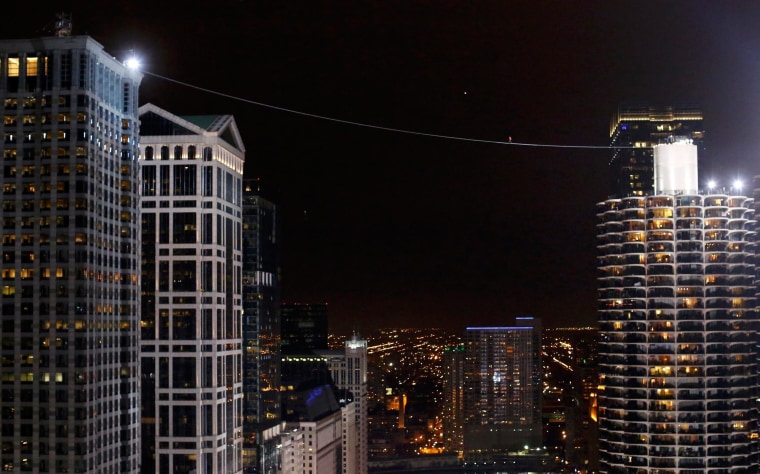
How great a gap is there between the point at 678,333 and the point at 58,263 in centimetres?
5566

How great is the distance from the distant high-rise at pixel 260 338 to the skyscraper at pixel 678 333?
A: 174 feet

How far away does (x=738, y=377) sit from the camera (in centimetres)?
11094

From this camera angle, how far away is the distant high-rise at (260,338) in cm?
A: 15212

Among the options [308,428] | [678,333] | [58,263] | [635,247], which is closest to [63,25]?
[58,263]

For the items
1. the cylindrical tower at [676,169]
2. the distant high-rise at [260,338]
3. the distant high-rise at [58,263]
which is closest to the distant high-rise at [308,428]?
the distant high-rise at [260,338]

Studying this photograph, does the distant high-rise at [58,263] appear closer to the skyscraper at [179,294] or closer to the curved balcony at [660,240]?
the skyscraper at [179,294]

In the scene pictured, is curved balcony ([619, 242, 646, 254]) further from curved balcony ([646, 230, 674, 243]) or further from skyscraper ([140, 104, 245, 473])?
skyscraper ([140, 104, 245, 473])

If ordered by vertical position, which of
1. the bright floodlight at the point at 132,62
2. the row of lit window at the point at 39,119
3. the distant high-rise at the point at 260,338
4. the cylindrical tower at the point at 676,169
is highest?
the bright floodlight at the point at 132,62

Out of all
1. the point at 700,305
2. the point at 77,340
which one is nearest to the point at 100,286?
the point at 77,340

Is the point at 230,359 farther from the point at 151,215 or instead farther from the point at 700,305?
the point at 700,305

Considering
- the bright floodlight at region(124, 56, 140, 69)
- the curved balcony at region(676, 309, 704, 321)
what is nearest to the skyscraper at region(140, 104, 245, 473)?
the bright floodlight at region(124, 56, 140, 69)

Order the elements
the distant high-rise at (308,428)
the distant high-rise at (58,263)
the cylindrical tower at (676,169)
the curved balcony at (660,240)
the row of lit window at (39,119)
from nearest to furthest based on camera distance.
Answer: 1. the distant high-rise at (58,263)
2. the row of lit window at (39,119)
3. the curved balcony at (660,240)
4. the cylindrical tower at (676,169)
5. the distant high-rise at (308,428)

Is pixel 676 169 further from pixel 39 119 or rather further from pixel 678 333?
pixel 39 119

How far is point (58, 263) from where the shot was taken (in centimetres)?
9356
